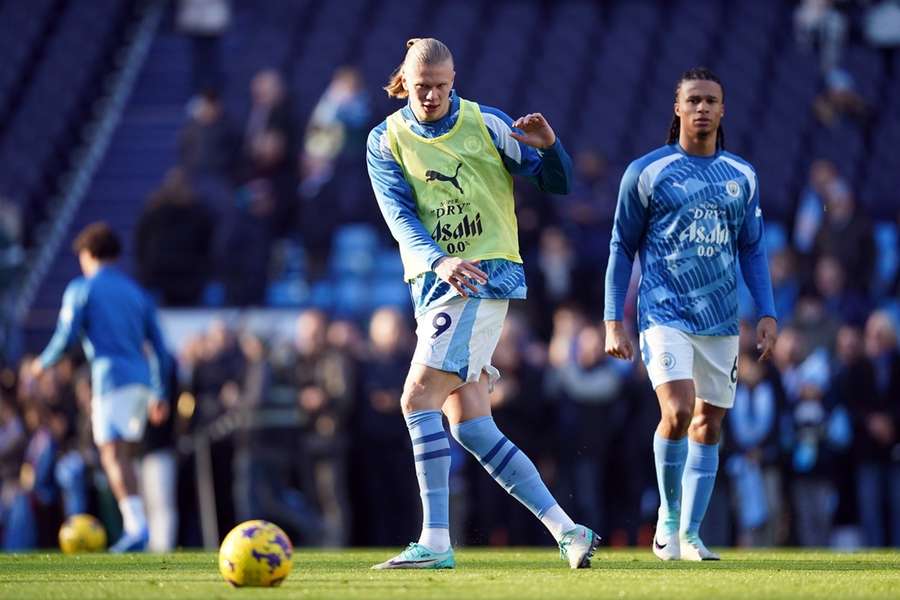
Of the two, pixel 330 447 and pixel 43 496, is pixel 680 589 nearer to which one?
pixel 330 447

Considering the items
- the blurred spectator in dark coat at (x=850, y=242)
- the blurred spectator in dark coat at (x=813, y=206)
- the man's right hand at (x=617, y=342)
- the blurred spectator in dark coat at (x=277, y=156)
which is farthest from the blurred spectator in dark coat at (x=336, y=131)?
the man's right hand at (x=617, y=342)

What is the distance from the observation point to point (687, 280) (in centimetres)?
838

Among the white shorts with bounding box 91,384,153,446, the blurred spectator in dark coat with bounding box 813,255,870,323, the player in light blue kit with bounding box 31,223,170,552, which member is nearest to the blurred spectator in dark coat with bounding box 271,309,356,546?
the player in light blue kit with bounding box 31,223,170,552

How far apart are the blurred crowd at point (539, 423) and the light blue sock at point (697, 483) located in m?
5.30

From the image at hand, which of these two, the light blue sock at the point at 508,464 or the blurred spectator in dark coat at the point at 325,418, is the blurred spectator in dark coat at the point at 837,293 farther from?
the light blue sock at the point at 508,464

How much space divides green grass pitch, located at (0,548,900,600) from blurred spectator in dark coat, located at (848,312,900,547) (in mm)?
5184

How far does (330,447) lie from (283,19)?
36.3ft

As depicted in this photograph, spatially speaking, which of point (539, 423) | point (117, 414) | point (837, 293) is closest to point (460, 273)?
point (117, 414)

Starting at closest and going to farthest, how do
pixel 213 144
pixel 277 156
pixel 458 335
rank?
pixel 458 335 → pixel 277 156 → pixel 213 144

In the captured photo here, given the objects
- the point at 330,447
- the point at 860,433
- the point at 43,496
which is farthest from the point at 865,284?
the point at 43,496

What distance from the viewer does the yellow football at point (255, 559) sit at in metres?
6.56

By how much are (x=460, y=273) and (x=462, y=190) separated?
0.53m

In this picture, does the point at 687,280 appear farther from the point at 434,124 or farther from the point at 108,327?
the point at 108,327

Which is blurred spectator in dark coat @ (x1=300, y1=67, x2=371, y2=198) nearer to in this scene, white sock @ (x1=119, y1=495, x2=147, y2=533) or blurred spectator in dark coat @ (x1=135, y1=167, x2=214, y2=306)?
blurred spectator in dark coat @ (x1=135, y1=167, x2=214, y2=306)
